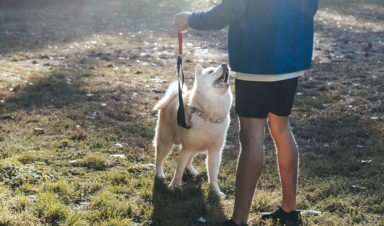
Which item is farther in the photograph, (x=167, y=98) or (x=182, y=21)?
(x=167, y=98)

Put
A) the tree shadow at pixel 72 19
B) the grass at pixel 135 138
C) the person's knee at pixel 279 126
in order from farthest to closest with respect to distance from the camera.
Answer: the tree shadow at pixel 72 19
the grass at pixel 135 138
the person's knee at pixel 279 126

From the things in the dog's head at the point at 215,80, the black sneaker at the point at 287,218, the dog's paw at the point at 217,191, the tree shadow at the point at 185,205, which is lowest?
the dog's paw at the point at 217,191

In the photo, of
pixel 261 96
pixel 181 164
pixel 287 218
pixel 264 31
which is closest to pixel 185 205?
pixel 181 164

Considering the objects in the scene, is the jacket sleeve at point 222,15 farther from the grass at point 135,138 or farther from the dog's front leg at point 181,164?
the grass at point 135,138

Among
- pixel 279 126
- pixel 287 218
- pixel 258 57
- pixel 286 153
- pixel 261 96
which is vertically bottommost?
pixel 287 218

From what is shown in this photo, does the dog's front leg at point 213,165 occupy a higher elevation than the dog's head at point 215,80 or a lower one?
lower

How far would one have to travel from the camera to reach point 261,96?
2424 millimetres

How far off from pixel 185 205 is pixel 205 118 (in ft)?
2.32

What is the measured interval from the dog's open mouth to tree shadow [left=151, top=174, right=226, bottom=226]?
0.92m

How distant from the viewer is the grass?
3.03 meters

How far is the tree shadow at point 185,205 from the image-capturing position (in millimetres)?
2916

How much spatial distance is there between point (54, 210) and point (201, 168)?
1612mm

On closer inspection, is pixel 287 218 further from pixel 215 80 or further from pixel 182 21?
pixel 182 21

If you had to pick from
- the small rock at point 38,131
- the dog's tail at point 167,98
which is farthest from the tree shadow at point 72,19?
the dog's tail at point 167,98
